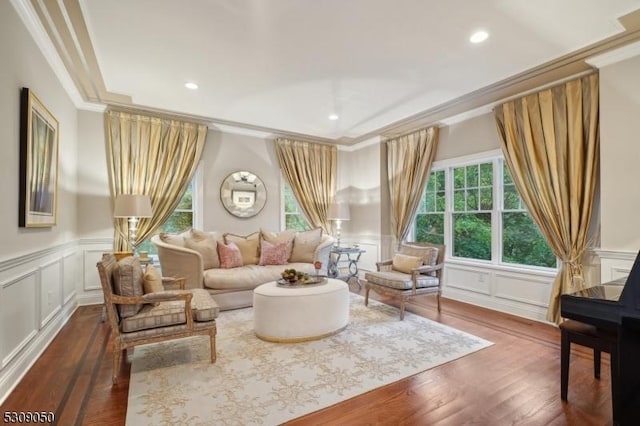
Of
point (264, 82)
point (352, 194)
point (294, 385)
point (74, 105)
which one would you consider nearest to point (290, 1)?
point (264, 82)

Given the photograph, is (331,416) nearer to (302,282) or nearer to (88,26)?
(302,282)

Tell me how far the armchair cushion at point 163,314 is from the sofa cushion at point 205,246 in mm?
1620

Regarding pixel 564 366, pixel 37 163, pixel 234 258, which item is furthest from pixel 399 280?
pixel 37 163

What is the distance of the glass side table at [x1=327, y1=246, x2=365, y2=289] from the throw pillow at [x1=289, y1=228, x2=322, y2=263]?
0.54m

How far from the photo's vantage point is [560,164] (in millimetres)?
3512

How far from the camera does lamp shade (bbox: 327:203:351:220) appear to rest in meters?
5.77

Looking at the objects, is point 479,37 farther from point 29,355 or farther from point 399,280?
point 29,355

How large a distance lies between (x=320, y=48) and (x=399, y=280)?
109 inches

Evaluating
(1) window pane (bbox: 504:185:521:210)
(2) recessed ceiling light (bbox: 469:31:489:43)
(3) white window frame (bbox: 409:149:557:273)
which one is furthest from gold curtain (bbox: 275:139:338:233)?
(2) recessed ceiling light (bbox: 469:31:489:43)

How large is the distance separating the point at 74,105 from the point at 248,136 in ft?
8.17

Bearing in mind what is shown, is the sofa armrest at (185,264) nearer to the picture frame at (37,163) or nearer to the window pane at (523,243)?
the picture frame at (37,163)

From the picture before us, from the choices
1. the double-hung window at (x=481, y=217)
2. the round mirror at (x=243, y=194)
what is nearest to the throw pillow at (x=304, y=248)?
the round mirror at (x=243, y=194)

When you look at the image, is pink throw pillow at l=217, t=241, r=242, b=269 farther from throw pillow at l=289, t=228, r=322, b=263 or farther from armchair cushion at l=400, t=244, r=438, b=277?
armchair cushion at l=400, t=244, r=438, b=277

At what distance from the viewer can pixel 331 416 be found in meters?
1.98
